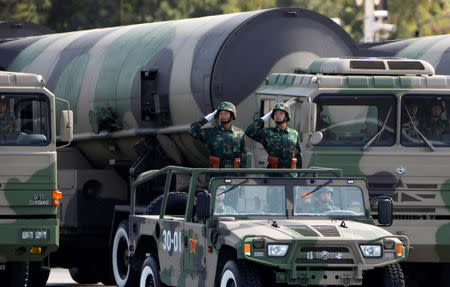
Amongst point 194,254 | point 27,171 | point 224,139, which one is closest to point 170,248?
point 194,254

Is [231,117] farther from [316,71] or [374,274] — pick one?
[374,274]

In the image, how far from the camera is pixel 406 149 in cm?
Answer: 1469

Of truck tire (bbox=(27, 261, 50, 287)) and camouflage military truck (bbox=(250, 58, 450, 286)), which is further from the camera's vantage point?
truck tire (bbox=(27, 261, 50, 287))

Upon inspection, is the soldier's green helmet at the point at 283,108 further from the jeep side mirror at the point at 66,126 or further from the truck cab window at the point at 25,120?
the truck cab window at the point at 25,120

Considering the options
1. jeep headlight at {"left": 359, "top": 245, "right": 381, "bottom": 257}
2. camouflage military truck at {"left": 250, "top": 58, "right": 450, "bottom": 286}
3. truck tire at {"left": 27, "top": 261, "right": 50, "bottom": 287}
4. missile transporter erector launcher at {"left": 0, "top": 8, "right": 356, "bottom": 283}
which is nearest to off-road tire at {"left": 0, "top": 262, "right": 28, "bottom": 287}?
truck tire at {"left": 27, "top": 261, "right": 50, "bottom": 287}

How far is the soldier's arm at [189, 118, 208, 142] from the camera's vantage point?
14.5m

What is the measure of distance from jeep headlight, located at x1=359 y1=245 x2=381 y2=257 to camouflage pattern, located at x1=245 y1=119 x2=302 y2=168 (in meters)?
3.10

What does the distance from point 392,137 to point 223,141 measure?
1982 millimetres

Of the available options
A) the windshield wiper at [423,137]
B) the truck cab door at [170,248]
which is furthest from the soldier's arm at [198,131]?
the windshield wiper at [423,137]

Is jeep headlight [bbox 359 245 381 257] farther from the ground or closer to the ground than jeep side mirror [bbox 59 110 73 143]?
closer to the ground

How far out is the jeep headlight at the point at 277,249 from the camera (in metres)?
11.0

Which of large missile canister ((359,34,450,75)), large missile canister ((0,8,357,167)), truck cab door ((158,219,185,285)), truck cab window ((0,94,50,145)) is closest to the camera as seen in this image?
truck cab door ((158,219,185,285))

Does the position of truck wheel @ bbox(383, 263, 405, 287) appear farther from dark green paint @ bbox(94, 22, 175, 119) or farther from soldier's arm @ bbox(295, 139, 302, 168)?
dark green paint @ bbox(94, 22, 175, 119)

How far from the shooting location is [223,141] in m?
14.5
